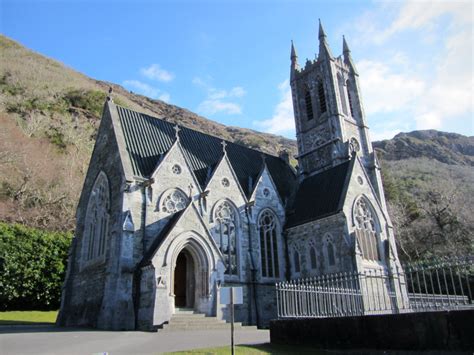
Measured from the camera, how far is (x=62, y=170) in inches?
1763

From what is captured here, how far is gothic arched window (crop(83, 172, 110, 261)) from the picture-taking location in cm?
2125

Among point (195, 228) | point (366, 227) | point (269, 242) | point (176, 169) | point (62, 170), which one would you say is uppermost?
point (62, 170)

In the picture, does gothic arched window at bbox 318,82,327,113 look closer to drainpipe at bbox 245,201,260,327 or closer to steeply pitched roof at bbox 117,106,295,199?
steeply pitched roof at bbox 117,106,295,199

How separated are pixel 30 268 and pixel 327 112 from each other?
25351 millimetres

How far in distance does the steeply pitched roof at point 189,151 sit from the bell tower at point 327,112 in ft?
11.8

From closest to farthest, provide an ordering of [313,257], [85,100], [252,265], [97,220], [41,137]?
[97,220] → [252,265] → [313,257] → [41,137] → [85,100]

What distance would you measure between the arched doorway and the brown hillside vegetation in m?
20.5

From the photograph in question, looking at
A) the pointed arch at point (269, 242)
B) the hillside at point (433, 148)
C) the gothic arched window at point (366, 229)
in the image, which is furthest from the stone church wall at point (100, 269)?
the hillside at point (433, 148)

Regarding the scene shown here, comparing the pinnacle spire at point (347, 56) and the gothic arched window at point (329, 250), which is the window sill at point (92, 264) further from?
the pinnacle spire at point (347, 56)

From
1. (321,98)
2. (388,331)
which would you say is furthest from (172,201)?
(321,98)

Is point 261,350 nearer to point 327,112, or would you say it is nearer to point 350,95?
point 327,112

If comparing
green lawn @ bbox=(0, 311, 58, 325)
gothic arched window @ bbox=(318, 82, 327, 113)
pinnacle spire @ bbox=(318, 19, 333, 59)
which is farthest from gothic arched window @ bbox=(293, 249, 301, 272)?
pinnacle spire @ bbox=(318, 19, 333, 59)

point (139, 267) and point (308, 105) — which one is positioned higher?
point (308, 105)

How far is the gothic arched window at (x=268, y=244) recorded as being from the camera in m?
24.2
